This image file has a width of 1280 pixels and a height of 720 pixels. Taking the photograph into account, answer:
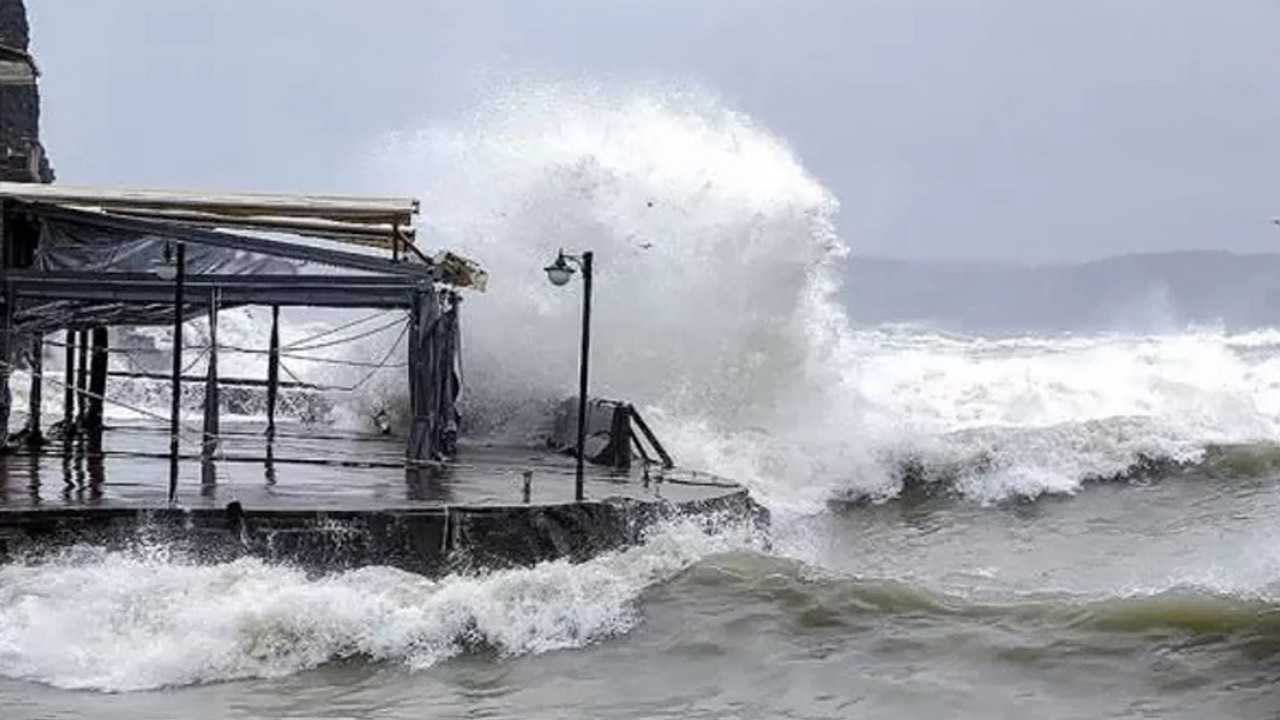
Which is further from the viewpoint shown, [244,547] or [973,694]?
[244,547]

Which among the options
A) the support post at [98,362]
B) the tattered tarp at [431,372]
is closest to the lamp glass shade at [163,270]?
the tattered tarp at [431,372]

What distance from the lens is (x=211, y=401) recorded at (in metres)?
15.1

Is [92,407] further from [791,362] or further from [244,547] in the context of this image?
[791,362]

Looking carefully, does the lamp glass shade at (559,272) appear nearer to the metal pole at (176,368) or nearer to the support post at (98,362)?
the metal pole at (176,368)

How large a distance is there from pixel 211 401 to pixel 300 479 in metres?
1.07

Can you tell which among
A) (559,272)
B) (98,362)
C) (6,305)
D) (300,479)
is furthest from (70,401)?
(559,272)

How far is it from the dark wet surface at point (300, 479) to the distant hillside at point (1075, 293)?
52.7m

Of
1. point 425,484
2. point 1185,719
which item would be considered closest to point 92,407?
point 425,484

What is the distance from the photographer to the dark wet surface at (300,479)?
13.1 m

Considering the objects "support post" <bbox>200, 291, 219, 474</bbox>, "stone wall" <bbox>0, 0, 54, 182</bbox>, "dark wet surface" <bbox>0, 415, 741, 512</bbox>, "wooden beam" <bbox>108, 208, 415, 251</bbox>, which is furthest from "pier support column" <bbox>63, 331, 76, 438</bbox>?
"stone wall" <bbox>0, 0, 54, 182</bbox>

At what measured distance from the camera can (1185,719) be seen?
30.8 feet

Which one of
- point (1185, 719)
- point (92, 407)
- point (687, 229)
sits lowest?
point (1185, 719)

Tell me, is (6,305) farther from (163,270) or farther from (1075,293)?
(1075,293)

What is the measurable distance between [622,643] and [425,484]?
153 inches
